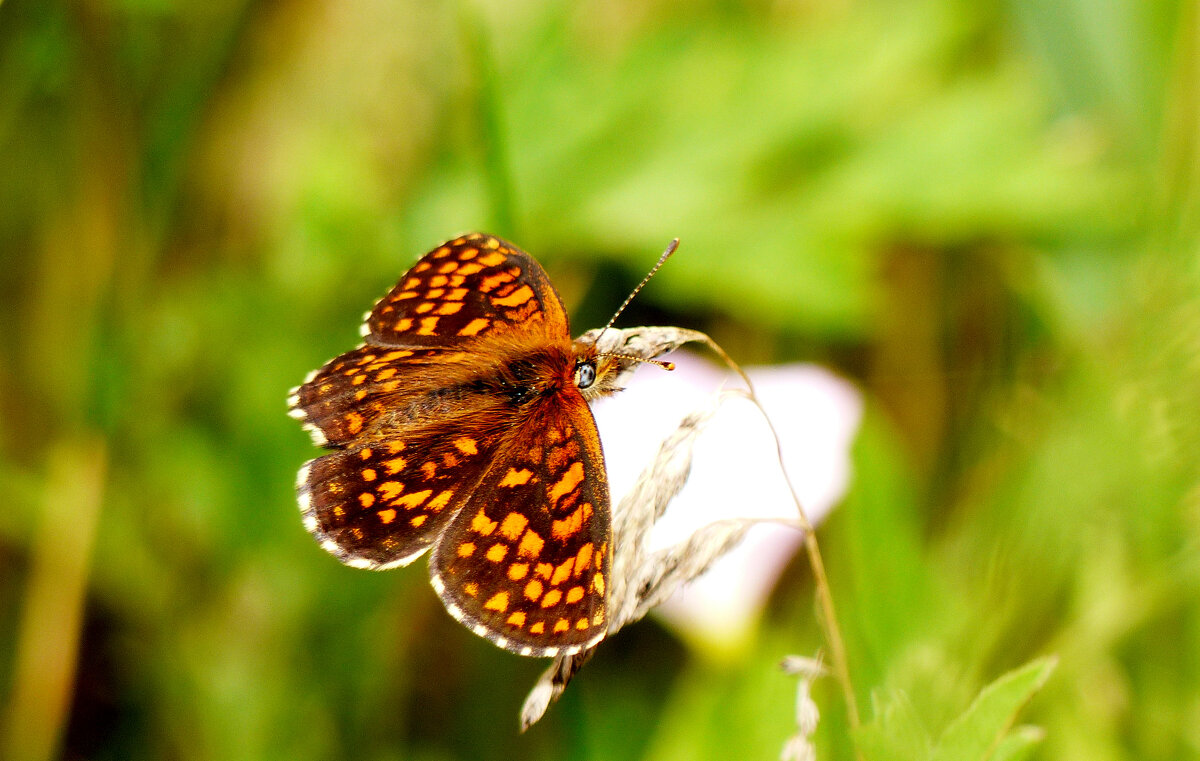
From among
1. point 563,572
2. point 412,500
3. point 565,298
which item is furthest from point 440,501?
point 565,298

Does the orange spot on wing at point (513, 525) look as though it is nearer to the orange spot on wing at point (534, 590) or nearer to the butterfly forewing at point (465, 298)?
the orange spot on wing at point (534, 590)

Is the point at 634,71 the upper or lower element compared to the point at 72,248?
lower

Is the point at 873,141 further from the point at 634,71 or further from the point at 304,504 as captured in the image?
the point at 304,504

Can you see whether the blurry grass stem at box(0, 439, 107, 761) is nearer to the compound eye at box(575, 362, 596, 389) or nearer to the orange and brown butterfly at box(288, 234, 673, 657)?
the orange and brown butterfly at box(288, 234, 673, 657)

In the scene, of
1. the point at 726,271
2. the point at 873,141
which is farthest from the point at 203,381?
the point at 873,141

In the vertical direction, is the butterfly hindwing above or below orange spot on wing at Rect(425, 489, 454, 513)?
above

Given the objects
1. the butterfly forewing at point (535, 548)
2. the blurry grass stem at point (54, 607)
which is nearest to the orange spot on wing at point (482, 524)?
the butterfly forewing at point (535, 548)

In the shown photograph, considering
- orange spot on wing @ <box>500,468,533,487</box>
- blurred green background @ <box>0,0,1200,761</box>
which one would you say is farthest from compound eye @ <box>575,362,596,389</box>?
blurred green background @ <box>0,0,1200,761</box>

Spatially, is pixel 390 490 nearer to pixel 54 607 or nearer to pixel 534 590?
pixel 534 590
